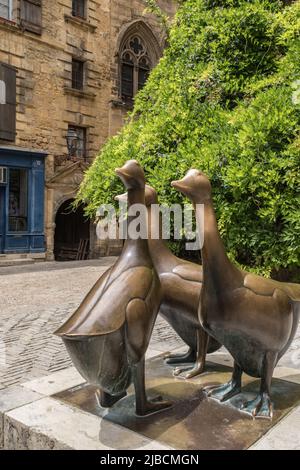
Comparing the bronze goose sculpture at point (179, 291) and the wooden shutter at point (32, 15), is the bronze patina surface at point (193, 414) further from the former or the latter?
the wooden shutter at point (32, 15)

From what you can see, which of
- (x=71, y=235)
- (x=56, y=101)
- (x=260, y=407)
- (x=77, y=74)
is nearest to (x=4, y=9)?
(x=56, y=101)

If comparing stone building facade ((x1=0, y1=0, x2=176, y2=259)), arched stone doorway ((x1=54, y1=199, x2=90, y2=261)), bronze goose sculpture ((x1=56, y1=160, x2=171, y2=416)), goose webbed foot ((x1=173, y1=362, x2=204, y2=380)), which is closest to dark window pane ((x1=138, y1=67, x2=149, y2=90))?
stone building facade ((x1=0, y1=0, x2=176, y2=259))

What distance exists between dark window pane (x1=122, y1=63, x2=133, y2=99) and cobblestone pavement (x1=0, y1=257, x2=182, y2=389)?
30.8ft

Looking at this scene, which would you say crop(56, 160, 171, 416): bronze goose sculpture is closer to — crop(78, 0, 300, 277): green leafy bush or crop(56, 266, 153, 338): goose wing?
crop(56, 266, 153, 338): goose wing

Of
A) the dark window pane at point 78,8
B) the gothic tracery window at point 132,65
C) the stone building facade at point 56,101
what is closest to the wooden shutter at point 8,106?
the stone building facade at point 56,101

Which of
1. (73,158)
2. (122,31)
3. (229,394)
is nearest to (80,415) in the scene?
(229,394)

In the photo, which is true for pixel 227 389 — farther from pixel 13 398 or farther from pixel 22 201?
pixel 22 201

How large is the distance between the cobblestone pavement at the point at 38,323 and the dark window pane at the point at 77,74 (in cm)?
830

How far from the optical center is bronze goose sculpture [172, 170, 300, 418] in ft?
8.64

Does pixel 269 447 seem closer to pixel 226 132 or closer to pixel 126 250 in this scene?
pixel 126 250

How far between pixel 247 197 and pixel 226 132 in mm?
622

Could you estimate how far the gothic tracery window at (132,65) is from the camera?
61.7ft

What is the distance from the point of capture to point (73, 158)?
53.9ft

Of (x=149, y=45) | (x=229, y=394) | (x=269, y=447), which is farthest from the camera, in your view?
(x=149, y=45)
